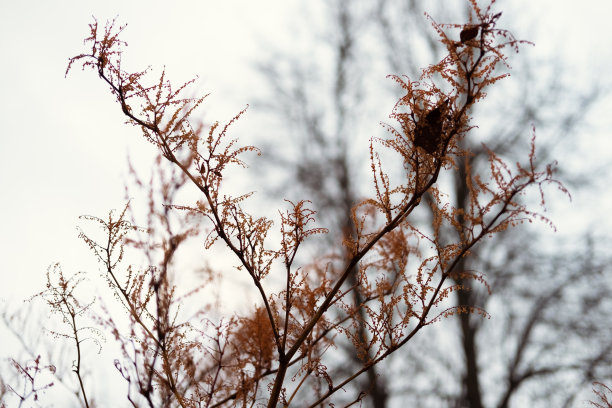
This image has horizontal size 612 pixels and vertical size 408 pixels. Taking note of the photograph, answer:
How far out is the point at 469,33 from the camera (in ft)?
4.03

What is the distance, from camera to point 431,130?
4.16ft

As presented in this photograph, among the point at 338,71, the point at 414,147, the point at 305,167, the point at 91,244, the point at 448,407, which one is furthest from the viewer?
the point at 338,71

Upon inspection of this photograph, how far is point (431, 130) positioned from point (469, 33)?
0.25 metres

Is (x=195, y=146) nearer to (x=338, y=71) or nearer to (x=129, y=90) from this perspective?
(x=129, y=90)

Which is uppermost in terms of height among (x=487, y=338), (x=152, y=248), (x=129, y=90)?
(x=487, y=338)

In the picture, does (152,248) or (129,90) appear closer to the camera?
(129,90)

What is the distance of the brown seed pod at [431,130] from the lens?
1.27 meters

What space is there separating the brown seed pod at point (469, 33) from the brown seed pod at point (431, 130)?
0.53 ft

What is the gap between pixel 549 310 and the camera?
19.6 ft

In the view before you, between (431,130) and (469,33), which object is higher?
(469,33)

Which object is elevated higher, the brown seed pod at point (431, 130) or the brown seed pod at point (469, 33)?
the brown seed pod at point (469, 33)

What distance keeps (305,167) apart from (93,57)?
5.92m

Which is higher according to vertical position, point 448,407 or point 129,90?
point 448,407

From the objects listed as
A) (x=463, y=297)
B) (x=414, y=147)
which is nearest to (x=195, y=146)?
(x=414, y=147)
